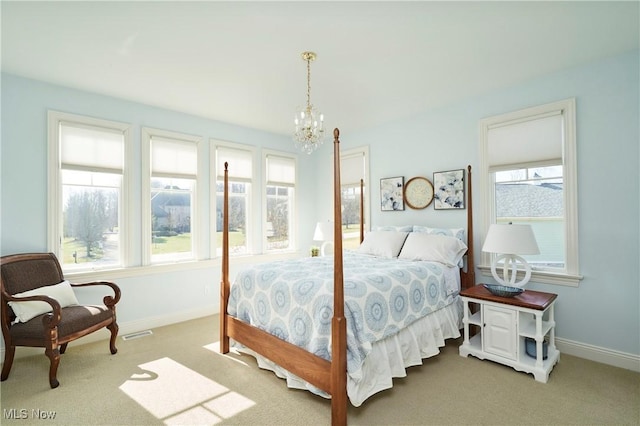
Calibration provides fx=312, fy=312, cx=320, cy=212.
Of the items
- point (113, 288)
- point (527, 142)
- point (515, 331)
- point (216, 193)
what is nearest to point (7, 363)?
point (113, 288)

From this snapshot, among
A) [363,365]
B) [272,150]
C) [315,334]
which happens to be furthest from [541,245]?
[272,150]

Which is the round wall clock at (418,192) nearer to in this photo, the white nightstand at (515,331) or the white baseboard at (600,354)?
the white nightstand at (515,331)

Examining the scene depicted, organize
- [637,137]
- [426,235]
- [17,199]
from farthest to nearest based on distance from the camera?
[426,235]
[17,199]
[637,137]

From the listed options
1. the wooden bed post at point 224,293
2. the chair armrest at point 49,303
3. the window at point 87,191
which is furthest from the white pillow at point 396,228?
the chair armrest at point 49,303

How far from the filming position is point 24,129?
10.2ft

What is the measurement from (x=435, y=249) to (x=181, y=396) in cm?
272

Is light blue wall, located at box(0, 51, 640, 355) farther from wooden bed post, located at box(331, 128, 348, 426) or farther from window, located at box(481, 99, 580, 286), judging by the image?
wooden bed post, located at box(331, 128, 348, 426)

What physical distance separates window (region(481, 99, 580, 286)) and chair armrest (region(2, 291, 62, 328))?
13.6ft

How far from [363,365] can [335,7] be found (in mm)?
2472

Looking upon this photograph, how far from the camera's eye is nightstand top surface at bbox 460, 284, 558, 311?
259 centimetres

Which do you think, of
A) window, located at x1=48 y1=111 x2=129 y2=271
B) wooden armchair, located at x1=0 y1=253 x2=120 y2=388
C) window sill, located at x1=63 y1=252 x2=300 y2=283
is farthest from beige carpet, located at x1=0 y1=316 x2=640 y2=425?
window, located at x1=48 y1=111 x2=129 y2=271

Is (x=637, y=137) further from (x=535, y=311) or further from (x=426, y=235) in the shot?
(x=426, y=235)

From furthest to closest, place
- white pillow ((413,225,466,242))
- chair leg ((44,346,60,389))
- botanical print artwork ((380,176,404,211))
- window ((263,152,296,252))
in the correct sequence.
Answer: window ((263,152,296,252))
botanical print artwork ((380,176,404,211))
white pillow ((413,225,466,242))
chair leg ((44,346,60,389))

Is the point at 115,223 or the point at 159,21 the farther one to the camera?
the point at 115,223
